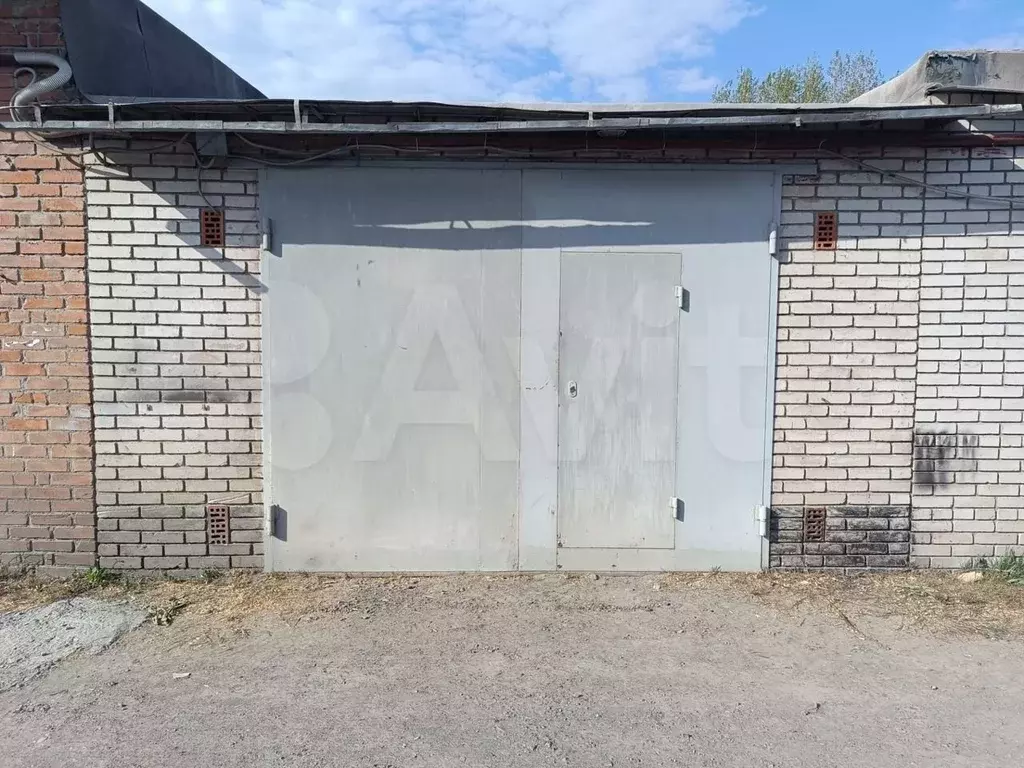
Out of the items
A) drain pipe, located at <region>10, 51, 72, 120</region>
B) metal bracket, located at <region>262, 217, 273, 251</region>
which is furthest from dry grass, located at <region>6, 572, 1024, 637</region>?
drain pipe, located at <region>10, 51, 72, 120</region>

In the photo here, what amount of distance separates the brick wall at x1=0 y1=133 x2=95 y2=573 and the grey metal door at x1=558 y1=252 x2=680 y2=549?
9.33 feet

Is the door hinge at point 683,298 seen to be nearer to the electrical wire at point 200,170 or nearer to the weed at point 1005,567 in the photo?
the weed at point 1005,567

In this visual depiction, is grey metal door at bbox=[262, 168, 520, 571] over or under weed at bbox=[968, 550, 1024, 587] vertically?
over

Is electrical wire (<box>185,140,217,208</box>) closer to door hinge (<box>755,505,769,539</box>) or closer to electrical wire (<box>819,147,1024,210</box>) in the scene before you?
electrical wire (<box>819,147,1024,210</box>)

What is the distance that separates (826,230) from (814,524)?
180 centimetres

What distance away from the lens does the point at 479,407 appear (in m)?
4.28

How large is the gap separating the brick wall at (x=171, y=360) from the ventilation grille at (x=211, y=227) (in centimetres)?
4

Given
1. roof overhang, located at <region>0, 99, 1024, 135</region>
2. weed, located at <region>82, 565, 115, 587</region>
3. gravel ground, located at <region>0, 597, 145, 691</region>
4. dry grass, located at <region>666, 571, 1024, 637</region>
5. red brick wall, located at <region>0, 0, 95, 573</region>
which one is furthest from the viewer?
weed, located at <region>82, 565, 115, 587</region>

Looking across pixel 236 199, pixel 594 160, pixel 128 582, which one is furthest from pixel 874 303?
pixel 128 582

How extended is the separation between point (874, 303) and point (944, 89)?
125cm

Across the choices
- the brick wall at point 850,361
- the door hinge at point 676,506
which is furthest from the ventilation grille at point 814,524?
the door hinge at point 676,506

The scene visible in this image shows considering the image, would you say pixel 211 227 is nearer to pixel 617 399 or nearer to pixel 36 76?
pixel 36 76

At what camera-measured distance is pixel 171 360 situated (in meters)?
4.19

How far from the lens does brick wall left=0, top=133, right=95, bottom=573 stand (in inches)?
160
